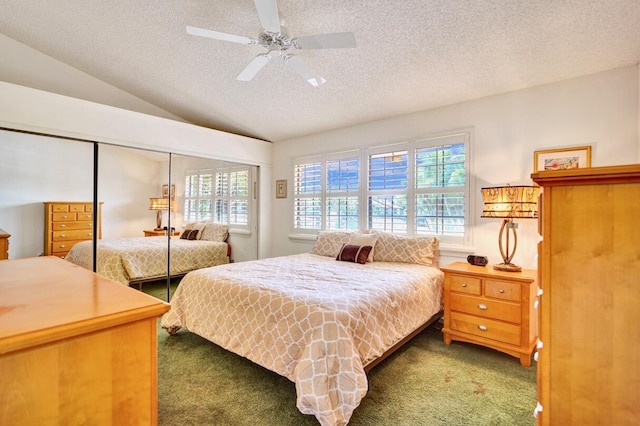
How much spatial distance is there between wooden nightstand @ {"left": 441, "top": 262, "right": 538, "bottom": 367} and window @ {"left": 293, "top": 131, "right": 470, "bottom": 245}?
0.69 metres

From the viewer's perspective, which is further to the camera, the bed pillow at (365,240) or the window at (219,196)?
the window at (219,196)

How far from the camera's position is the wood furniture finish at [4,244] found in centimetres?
284

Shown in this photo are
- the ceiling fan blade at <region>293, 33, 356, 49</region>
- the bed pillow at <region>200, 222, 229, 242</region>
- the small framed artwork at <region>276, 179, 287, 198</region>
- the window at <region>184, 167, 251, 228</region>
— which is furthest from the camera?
the small framed artwork at <region>276, 179, 287, 198</region>

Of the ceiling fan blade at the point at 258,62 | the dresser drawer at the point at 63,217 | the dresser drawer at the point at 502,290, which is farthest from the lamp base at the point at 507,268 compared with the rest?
the dresser drawer at the point at 63,217

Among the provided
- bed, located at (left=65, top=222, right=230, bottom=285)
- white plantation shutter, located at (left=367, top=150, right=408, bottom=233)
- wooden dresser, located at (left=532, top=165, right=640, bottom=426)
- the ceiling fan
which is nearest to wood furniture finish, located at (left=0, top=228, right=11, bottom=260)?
bed, located at (left=65, top=222, right=230, bottom=285)

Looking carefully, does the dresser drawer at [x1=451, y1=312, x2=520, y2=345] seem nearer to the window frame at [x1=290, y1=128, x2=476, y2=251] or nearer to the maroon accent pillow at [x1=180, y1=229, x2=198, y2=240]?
the window frame at [x1=290, y1=128, x2=476, y2=251]

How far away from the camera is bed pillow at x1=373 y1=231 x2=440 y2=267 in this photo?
125 inches

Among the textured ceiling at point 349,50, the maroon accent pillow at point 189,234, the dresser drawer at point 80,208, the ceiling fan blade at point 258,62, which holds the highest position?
the textured ceiling at point 349,50

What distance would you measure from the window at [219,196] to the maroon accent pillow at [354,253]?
2.04 meters

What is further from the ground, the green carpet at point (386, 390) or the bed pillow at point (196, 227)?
the bed pillow at point (196, 227)

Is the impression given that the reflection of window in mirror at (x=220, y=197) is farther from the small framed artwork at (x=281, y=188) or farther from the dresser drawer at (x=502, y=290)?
the dresser drawer at (x=502, y=290)

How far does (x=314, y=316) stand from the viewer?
1.77 m

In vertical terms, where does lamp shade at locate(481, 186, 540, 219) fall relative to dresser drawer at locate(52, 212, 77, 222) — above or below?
above

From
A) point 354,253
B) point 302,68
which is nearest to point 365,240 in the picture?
point 354,253
